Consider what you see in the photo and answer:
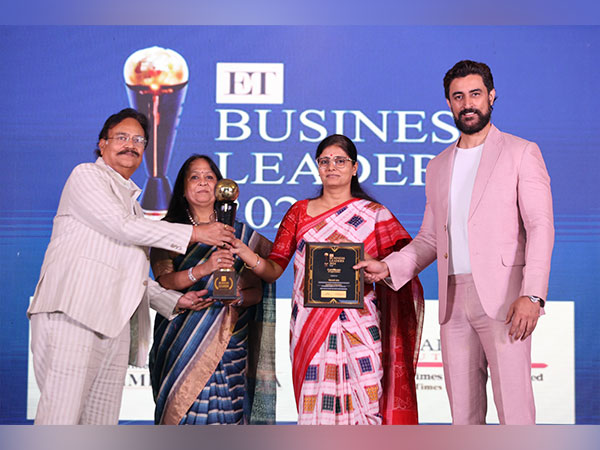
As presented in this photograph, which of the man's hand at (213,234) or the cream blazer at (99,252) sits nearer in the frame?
the cream blazer at (99,252)

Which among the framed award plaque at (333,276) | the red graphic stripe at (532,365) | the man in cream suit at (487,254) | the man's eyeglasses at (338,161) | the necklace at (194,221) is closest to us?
the man in cream suit at (487,254)

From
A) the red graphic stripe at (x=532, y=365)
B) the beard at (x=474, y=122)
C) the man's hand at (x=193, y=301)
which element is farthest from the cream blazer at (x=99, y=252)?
the red graphic stripe at (x=532, y=365)

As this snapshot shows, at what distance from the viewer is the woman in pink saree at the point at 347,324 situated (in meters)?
3.18

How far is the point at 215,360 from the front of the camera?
133 inches

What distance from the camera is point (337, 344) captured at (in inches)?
126

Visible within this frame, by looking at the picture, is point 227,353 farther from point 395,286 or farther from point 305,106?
point 305,106

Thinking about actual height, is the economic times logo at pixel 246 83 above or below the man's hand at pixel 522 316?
above

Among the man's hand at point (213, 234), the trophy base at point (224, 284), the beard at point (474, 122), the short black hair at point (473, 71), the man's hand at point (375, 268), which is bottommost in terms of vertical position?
the trophy base at point (224, 284)

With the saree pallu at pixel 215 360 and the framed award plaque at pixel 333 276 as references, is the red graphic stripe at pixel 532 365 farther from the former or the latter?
the framed award plaque at pixel 333 276

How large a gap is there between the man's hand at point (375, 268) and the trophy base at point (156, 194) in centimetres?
167

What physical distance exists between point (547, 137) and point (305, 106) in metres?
1.41

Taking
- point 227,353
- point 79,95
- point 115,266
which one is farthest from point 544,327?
point 79,95

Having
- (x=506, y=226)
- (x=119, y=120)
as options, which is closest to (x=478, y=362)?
(x=506, y=226)

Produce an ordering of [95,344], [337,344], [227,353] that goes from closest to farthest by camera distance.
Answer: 1. [95,344]
2. [337,344]
3. [227,353]
